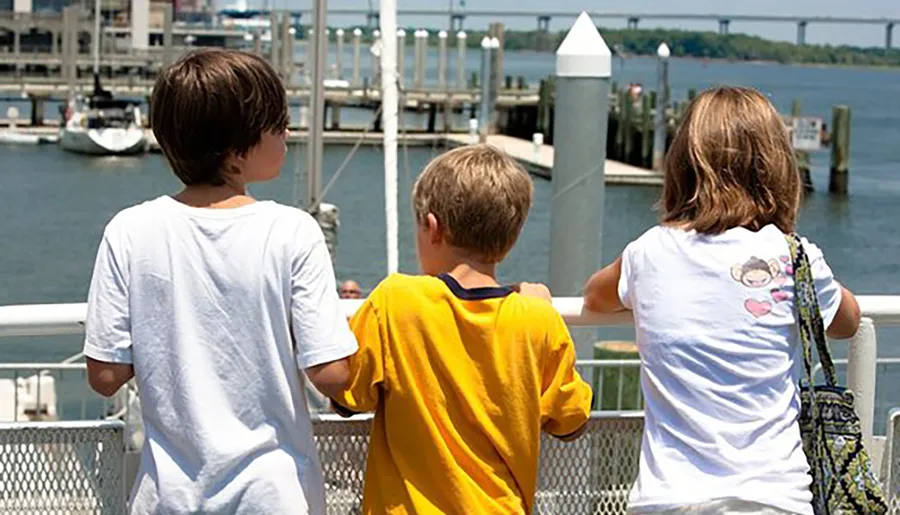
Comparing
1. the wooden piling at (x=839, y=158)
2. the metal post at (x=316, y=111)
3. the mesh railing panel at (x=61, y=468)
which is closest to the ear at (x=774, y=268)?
the mesh railing panel at (x=61, y=468)

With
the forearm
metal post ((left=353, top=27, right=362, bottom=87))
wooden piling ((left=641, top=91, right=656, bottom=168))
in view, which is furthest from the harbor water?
metal post ((left=353, top=27, right=362, bottom=87))

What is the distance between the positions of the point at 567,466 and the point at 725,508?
63 cm

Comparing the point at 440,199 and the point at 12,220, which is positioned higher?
the point at 440,199

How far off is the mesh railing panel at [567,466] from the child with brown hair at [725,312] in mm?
436

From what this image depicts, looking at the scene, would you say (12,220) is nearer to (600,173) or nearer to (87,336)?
(600,173)

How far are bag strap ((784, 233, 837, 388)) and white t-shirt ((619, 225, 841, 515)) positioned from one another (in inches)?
0.7

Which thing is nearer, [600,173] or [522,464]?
[522,464]

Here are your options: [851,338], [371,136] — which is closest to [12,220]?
[371,136]

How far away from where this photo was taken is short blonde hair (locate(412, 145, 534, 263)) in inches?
123

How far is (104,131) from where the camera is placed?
68.2 m

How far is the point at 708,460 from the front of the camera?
317cm

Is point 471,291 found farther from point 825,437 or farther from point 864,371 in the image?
point 864,371

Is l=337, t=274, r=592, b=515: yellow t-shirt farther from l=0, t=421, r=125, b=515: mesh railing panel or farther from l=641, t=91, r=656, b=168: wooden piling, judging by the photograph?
l=641, t=91, r=656, b=168: wooden piling

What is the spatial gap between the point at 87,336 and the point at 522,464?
923 mm
